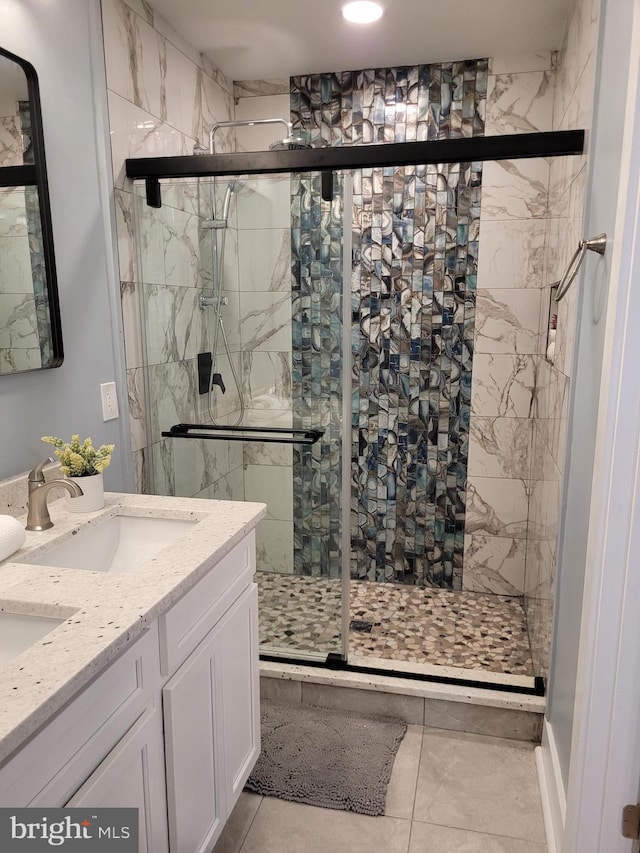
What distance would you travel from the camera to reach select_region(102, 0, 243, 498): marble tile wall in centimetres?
219

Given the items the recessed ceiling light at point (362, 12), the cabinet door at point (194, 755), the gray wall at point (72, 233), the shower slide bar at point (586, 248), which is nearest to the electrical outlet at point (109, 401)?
the gray wall at point (72, 233)

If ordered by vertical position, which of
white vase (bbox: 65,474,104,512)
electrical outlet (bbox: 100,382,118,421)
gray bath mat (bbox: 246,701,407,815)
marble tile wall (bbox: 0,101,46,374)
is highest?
marble tile wall (bbox: 0,101,46,374)

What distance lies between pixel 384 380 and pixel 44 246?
5.91 ft

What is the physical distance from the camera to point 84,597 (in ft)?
3.87

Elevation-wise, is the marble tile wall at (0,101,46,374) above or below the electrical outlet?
above

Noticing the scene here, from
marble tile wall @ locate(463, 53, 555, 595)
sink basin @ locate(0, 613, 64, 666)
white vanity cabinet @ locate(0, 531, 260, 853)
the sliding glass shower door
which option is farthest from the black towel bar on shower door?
sink basin @ locate(0, 613, 64, 666)

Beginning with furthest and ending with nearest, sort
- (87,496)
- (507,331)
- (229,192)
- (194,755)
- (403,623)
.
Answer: (507,331), (403,623), (229,192), (87,496), (194,755)

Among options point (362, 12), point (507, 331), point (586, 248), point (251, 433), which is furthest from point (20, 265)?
point (507, 331)

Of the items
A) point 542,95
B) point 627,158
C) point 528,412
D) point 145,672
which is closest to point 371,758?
point 145,672

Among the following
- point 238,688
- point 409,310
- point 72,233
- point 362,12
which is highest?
point 362,12

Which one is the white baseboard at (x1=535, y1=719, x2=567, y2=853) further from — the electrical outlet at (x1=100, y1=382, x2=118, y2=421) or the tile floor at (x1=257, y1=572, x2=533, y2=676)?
the electrical outlet at (x1=100, y1=382, x2=118, y2=421)

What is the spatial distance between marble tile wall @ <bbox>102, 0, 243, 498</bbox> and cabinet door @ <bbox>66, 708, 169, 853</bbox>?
1.26 metres

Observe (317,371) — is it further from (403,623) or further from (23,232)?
(403,623)

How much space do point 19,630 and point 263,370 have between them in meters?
1.33
